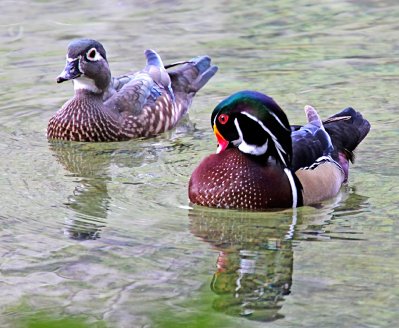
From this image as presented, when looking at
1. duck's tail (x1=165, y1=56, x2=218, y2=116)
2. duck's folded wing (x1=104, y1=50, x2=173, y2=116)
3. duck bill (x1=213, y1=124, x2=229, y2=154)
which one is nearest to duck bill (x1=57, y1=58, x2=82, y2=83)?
duck's folded wing (x1=104, y1=50, x2=173, y2=116)

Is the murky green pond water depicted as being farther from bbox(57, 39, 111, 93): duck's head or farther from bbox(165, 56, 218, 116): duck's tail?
bbox(57, 39, 111, 93): duck's head

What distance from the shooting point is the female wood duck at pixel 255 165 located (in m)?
6.66

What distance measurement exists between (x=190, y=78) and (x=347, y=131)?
246 cm

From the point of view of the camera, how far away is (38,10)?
502 inches

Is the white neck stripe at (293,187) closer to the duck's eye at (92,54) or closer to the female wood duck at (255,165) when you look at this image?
the female wood duck at (255,165)

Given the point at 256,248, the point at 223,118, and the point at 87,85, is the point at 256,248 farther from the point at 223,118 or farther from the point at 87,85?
the point at 87,85

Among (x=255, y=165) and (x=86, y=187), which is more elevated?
(x=255, y=165)

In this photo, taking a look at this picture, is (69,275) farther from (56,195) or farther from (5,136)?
(5,136)

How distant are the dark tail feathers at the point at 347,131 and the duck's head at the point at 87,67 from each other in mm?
2110

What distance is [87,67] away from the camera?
8.76m

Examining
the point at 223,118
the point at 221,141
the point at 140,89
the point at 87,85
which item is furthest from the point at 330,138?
the point at 87,85

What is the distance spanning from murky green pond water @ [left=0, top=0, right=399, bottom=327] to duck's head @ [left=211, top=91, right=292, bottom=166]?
394 millimetres

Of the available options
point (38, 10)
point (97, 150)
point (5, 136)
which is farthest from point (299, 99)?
point (38, 10)

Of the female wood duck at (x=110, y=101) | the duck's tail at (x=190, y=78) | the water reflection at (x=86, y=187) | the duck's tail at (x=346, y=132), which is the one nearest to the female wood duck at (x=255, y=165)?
the duck's tail at (x=346, y=132)
